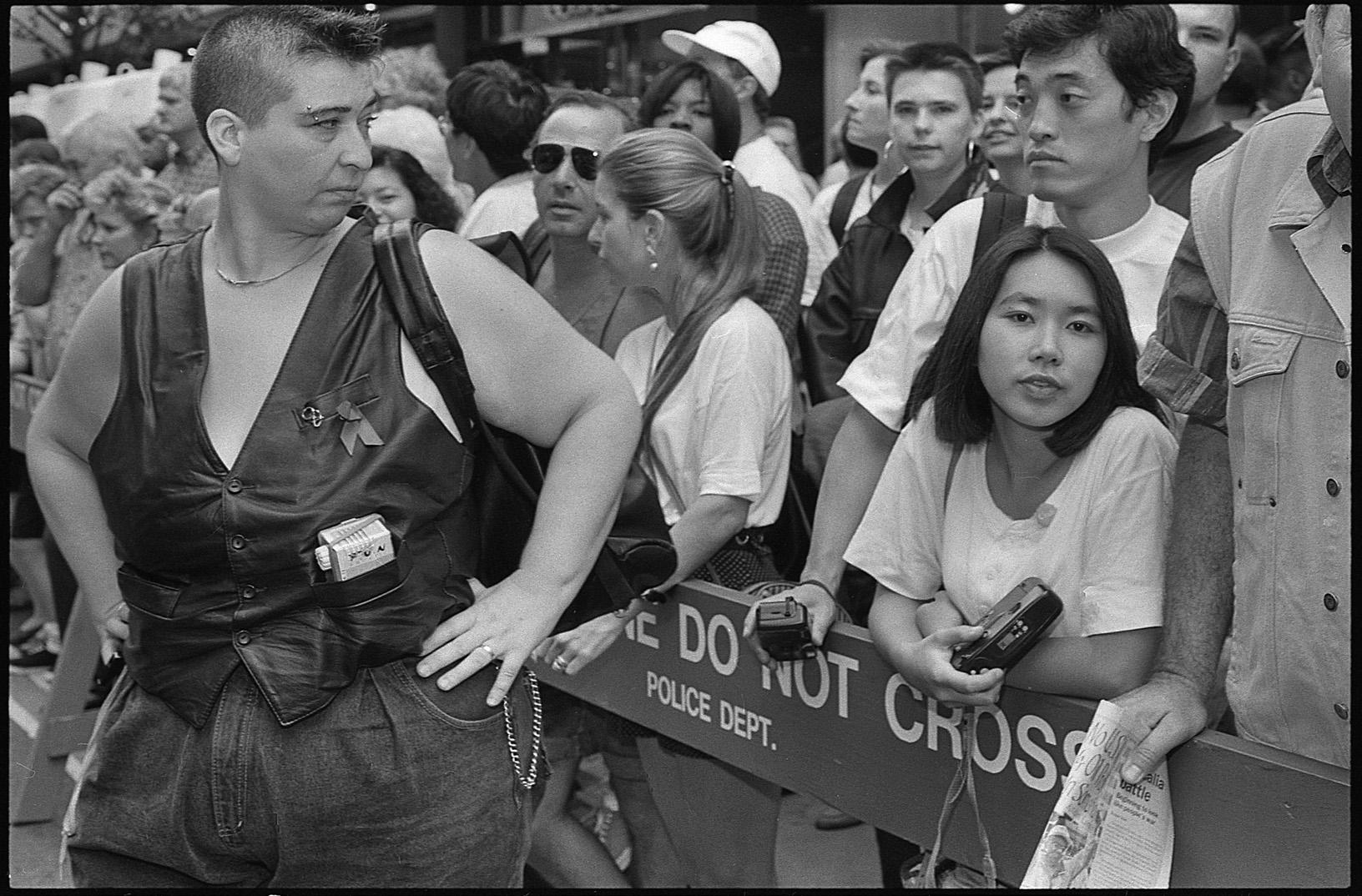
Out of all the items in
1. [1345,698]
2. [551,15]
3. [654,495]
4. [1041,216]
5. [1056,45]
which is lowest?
[1345,698]

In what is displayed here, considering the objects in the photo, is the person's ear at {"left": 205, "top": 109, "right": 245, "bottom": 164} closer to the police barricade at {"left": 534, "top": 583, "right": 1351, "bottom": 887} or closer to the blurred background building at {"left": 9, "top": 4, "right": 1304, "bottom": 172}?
the police barricade at {"left": 534, "top": 583, "right": 1351, "bottom": 887}

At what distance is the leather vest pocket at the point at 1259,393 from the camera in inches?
73.5

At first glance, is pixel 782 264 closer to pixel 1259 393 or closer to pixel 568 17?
A: pixel 1259 393

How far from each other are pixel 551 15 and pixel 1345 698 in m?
11.3

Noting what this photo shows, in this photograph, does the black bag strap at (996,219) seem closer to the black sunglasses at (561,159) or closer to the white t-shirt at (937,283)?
the white t-shirt at (937,283)

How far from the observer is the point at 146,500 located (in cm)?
193

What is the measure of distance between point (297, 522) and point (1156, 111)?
1698mm

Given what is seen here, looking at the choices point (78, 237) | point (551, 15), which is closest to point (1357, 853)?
point (78, 237)

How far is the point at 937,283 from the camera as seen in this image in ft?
9.03

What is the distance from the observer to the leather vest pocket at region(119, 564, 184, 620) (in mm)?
1940

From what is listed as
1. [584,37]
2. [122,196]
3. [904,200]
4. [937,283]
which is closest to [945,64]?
[904,200]

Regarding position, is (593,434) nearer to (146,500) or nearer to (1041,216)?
(146,500)

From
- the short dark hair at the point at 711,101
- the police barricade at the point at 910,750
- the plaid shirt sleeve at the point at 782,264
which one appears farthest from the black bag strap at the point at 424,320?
the short dark hair at the point at 711,101

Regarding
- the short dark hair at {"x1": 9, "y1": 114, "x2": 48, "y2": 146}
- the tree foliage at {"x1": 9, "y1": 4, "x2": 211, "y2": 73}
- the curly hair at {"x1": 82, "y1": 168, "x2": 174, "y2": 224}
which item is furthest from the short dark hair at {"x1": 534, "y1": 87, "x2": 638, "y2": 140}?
the tree foliage at {"x1": 9, "y1": 4, "x2": 211, "y2": 73}
